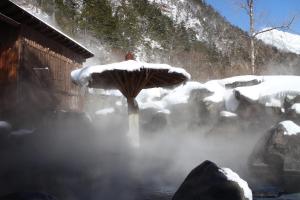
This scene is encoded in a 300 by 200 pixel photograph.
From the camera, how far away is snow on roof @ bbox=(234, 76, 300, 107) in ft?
39.6

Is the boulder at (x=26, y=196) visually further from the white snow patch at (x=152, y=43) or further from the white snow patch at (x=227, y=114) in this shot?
the white snow patch at (x=152, y=43)

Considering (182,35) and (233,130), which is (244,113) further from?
(182,35)

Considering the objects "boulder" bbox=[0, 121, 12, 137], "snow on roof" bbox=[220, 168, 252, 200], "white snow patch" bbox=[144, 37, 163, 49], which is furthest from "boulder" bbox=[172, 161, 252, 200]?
"white snow patch" bbox=[144, 37, 163, 49]

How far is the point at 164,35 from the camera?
43.9 m

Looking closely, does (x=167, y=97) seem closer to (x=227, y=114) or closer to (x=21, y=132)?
(x=227, y=114)

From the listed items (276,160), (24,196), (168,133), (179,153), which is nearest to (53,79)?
(168,133)

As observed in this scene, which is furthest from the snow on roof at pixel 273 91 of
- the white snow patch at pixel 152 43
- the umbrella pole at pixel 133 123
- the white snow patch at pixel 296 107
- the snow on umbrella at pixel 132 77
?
Result: the white snow patch at pixel 152 43

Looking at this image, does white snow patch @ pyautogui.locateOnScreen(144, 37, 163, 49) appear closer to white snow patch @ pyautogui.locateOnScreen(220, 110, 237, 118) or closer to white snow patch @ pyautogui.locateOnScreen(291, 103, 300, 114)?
white snow patch @ pyautogui.locateOnScreen(220, 110, 237, 118)

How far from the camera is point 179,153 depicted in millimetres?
11383

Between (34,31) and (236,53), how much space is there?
3409cm

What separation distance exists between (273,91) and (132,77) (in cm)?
502

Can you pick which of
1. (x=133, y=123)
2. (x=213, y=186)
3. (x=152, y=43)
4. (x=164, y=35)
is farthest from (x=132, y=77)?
(x=164, y=35)

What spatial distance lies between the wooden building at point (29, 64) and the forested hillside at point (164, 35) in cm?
964

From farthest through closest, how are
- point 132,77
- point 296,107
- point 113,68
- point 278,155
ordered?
point 296,107 → point 132,77 → point 113,68 → point 278,155
